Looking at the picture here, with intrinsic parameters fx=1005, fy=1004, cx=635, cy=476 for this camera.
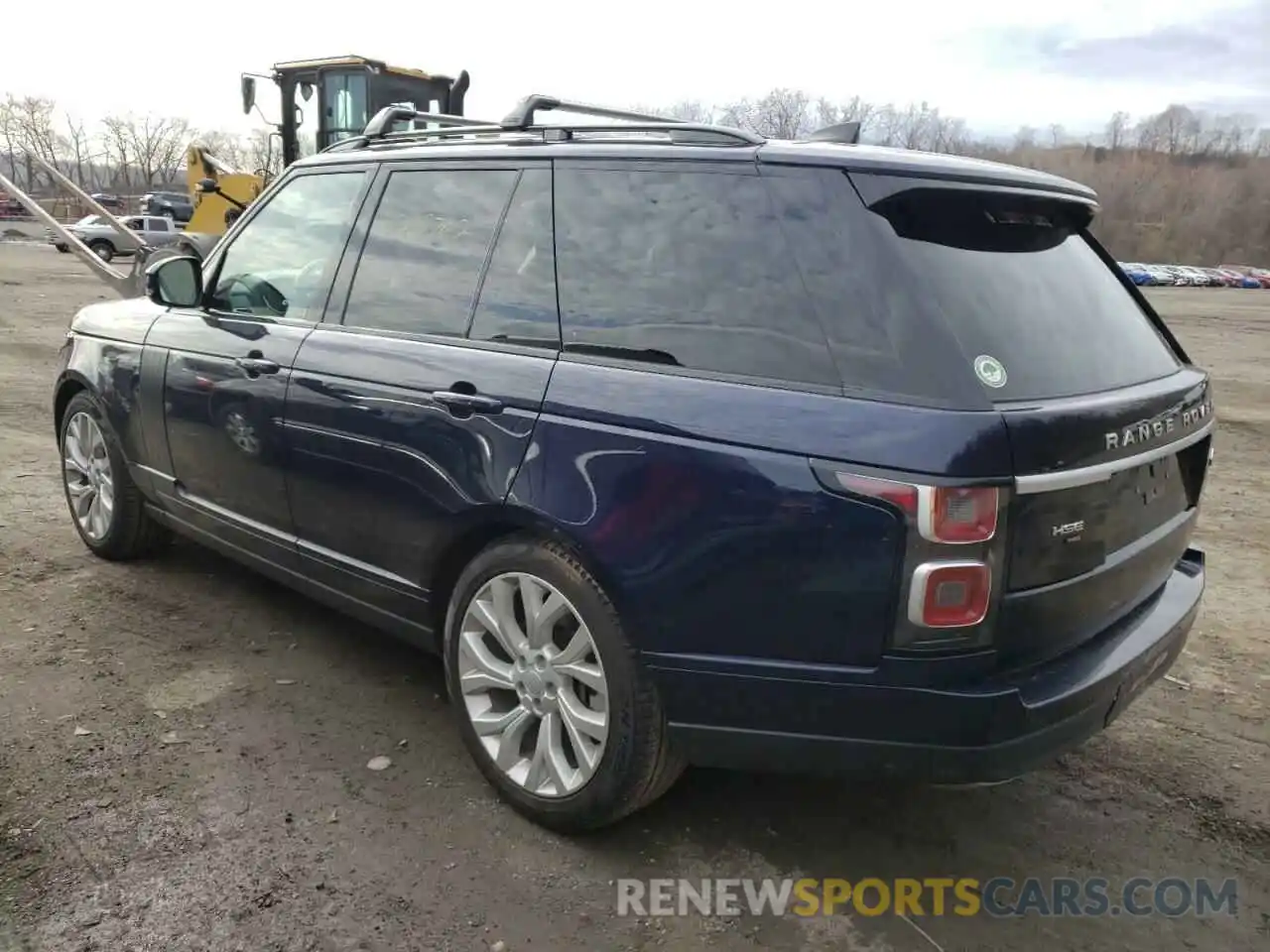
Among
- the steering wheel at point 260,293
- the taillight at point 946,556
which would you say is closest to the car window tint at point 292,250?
the steering wheel at point 260,293

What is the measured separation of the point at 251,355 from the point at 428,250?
0.91 metres

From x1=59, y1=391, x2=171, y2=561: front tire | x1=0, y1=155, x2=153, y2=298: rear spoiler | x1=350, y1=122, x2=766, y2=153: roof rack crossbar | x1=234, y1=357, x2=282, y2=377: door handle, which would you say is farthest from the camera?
x1=0, y1=155, x2=153, y2=298: rear spoiler

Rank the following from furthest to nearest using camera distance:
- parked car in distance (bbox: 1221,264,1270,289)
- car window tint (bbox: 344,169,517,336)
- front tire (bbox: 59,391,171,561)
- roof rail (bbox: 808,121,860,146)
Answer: parked car in distance (bbox: 1221,264,1270,289)
front tire (bbox: 59,391,171,561)
car window tint (bbox: 344,169,517,336)
roof rail (bbox: 808,121,860,146)

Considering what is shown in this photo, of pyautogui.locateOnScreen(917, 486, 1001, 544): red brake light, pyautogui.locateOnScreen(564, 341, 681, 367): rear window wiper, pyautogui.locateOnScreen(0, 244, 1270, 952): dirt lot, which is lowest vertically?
pyautogui.locateOnScreen(0, 244, 1270, 952): dirt lot

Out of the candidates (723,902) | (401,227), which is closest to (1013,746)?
(723,902)

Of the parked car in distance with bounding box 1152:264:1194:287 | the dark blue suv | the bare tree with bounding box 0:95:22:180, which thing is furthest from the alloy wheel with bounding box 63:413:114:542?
the bare tree with bounding box 0:95:22:180

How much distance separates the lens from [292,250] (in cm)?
393

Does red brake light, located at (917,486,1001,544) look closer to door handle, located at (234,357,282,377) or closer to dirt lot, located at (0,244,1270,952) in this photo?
dirt lot, located at (0,244,1270,952)

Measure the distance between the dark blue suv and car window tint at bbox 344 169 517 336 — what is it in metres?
0.01

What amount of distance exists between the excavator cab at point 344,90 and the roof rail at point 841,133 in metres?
11.6

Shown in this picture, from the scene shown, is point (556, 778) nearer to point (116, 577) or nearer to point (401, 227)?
point (401, 227)

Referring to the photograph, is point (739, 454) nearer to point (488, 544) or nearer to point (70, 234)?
point (488, 544)

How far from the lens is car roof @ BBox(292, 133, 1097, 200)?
8.18 ft

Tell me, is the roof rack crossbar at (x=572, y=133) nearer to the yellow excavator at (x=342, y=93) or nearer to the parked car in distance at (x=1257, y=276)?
the yellow excavator at (x=342, y=93)
